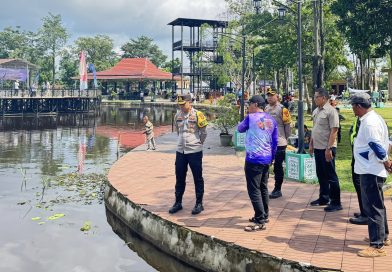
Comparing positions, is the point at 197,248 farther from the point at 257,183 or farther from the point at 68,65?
the point at 68,65

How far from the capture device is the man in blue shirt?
20.5ft

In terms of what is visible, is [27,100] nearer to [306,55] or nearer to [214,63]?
[214,63]

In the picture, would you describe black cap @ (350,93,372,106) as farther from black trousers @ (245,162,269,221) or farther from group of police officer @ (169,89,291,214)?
group of police officer @ (169,89,291,214)

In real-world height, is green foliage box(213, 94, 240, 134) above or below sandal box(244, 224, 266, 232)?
above

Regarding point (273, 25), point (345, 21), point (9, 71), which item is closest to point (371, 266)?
point (345, 21)

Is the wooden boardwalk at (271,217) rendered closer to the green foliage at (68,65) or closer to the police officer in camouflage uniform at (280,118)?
the police officer in camouflage uniform at (280,118)

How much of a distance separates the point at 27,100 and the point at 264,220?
46.4 metres

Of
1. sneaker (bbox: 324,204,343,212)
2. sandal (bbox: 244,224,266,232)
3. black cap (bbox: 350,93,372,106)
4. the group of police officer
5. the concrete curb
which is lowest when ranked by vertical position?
the concrete curb

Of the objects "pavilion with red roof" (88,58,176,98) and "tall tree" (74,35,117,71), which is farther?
"tall tree" (74,35,117,71)

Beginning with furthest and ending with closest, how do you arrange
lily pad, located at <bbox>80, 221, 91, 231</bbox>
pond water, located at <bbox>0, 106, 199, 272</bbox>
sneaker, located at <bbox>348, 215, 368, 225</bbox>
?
1. lily pad, located at <bbox>80, 221, 91, 231</bbox>
2. pond water, located at <bbox>0, 106, 199, 272</bbox>
3. sneaker, located at <bbox>348, 215, 368, 225</bbox>

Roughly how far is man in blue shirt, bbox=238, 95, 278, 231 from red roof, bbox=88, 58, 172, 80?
2199 inches

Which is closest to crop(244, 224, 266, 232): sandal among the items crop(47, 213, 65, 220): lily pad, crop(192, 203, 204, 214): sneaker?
crop(192, 203, 204, 214): sneaker

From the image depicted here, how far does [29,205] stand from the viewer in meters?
10.6

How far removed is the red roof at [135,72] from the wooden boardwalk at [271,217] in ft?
169
